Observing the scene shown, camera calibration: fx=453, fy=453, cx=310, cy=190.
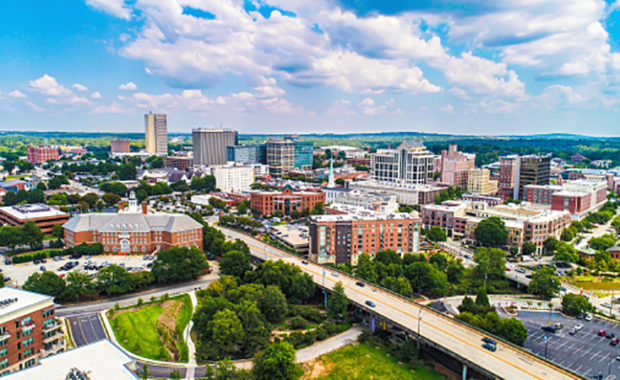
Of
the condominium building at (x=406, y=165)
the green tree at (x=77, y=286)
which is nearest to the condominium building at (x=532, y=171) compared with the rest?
the condominium building at (x=406, y=165)

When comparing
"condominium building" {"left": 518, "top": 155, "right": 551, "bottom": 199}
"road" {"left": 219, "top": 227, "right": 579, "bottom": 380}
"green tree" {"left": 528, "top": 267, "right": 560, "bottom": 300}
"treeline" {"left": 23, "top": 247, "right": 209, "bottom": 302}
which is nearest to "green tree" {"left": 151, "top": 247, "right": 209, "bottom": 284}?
"treeline" {"left": 23, "top": 247, "right": 209, "bottom": 302}

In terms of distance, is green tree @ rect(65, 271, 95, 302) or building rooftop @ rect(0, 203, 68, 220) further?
building rooftop @ rect(0, 203, 68, 220)

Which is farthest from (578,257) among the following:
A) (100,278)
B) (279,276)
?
(100,278)

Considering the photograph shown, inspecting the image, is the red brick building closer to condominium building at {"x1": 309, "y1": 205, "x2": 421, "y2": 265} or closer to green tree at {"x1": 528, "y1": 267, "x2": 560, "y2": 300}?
condominium building at {"x1": 309, "y1": 205, "x2": 421, "y2": 265}

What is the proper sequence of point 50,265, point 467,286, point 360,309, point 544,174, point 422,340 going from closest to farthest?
point 422,340, point 360,309, point 467,286, point 50,265, point 544,174

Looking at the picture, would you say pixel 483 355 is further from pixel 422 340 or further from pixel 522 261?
pixel 522 261
